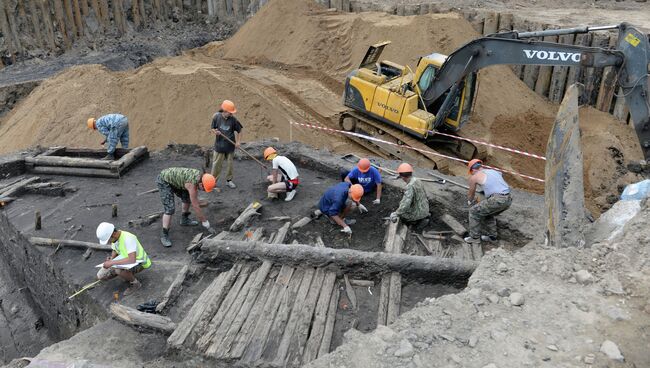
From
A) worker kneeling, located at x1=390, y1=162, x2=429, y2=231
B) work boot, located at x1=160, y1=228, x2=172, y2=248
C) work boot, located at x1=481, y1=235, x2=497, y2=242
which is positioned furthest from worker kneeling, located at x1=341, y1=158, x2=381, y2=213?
work boot, located at x1=160, y1=228, x2=172, y2=248

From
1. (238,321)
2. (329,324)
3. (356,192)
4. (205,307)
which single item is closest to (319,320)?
(329,324)

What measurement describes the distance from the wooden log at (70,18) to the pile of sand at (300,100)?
3808 millimetres

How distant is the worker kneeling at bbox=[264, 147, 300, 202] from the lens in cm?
926

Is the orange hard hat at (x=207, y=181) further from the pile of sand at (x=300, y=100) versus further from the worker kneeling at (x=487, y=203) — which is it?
the pile of sand at (x=300, y=100)

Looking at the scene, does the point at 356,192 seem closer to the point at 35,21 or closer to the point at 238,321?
the point at 238,321

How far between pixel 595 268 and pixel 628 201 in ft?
5.89

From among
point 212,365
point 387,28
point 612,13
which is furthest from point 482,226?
point 612,13

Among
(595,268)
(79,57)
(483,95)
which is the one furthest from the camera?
(79,57)

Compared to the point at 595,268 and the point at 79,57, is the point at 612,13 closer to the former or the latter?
the point at 595,268

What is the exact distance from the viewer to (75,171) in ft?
34.5

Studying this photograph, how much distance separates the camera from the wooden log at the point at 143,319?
6.39 metres

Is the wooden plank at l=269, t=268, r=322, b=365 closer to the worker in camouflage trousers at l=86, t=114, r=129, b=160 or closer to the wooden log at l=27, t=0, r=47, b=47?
the worker in camouflage trousers at l=86, t=114, r=129, b=160

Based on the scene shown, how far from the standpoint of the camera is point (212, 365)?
5871 millimetres

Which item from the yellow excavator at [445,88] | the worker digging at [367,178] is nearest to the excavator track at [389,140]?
the yellow excavator at [445,88]
